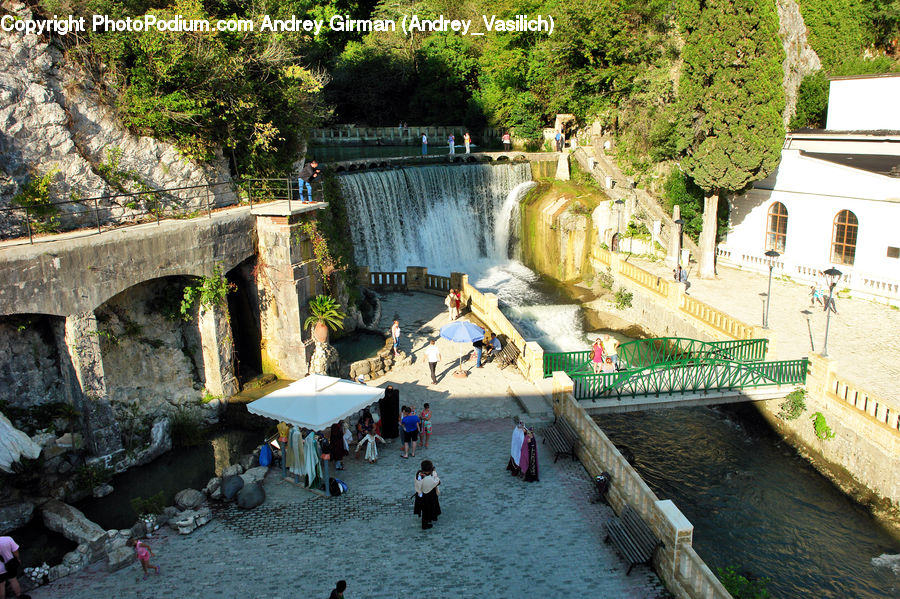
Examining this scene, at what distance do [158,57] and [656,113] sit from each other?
26.1 meters

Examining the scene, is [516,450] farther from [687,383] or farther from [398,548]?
[687,383]

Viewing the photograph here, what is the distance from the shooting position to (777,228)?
27672 millimetres

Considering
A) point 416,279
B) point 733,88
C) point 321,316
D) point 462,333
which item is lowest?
point 416,279

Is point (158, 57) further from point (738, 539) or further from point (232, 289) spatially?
point (738, 539)

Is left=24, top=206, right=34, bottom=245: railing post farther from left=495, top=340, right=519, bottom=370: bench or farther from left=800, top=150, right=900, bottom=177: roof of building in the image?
left=800, top=150, right=900, bottom=177: roof of building

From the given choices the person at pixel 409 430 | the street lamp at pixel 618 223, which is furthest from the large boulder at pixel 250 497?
the street lamp at pixel 618 223

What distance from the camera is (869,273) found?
23969 mm

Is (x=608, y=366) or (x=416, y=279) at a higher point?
(x=416, y=279)

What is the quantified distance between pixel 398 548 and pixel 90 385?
7418mm

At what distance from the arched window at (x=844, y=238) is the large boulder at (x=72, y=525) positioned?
2513cm

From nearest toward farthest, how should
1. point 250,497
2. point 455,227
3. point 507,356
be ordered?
1. point 250,497
2. point 507,356
3. point 455,227

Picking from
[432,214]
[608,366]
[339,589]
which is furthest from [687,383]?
[432,214]

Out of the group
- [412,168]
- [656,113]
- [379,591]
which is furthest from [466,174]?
[379,591]

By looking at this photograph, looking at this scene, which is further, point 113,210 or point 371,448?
point 113,210
